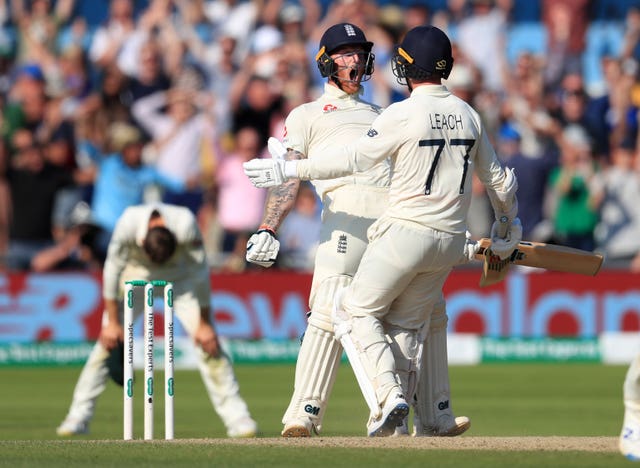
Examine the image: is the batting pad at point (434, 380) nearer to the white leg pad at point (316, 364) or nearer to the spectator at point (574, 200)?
the white leg pad at point (316, 364)

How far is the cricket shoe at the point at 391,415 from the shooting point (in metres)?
6.59

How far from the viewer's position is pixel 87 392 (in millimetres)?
9516

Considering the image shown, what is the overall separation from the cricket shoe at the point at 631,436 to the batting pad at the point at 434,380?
149 cm

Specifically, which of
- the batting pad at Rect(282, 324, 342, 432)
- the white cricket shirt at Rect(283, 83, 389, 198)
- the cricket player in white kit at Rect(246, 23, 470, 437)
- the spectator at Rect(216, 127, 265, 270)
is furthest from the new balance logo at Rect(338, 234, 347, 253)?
the spectator at Rect(216, 127, 265, 270)

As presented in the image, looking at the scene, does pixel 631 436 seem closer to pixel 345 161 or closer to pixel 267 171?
pixel 345 161

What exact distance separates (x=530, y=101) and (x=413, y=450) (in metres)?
9.28

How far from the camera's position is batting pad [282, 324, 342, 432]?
24.2ft

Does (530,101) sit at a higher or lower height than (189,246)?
higher

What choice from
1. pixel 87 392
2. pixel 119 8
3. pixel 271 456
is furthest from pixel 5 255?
pixel 271 456

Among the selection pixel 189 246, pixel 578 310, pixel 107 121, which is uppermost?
pixel 107 121

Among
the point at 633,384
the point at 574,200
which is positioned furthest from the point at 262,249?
the point at 574,200

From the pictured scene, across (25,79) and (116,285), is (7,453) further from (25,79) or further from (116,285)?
(25,79)

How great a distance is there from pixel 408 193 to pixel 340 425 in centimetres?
351

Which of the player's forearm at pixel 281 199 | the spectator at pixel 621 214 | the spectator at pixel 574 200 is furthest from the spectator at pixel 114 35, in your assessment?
the player's forearm at pixel 281 199
